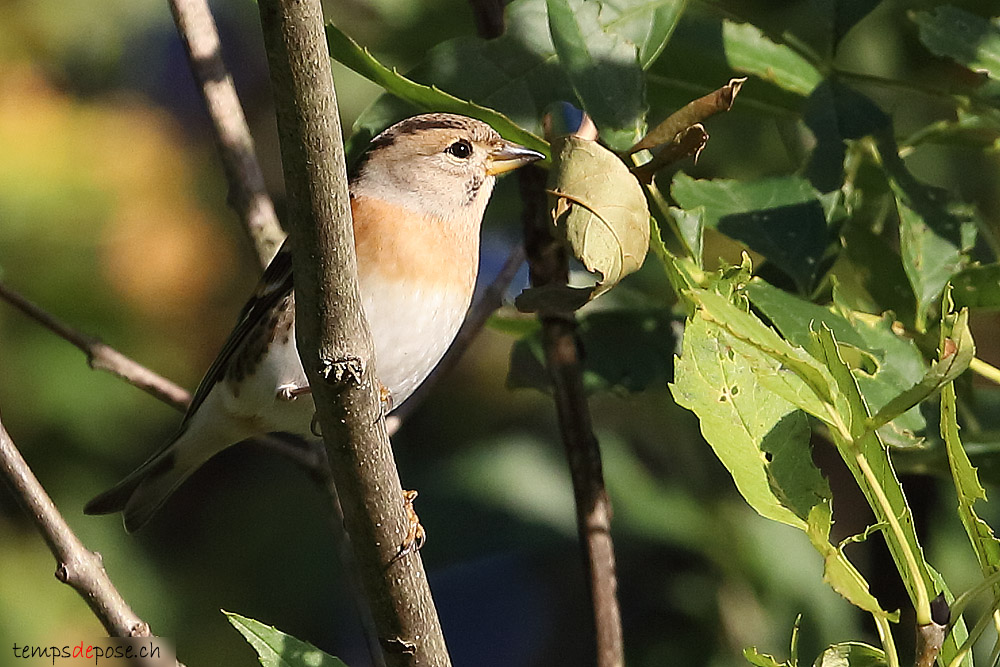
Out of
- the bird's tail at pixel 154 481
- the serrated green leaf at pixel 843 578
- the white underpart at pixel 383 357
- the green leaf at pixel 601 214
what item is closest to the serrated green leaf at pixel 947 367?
the serrated green leaf at pixel 843 578

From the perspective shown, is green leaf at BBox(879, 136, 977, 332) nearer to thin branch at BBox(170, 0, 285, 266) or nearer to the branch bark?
the branch bark

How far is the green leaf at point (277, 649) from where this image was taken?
1.89 m

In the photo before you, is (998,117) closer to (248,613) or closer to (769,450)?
(769,450)

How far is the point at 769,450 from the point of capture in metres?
1.76

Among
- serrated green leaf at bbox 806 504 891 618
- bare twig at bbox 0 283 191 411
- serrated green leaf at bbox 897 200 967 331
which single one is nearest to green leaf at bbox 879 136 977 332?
serrated green leaf at bbox 897 200 967 331

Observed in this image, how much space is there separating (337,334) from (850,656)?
84 centimetres

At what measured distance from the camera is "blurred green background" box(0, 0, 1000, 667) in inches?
135

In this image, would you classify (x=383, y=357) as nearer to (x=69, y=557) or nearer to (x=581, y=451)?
(x=581, y=451)

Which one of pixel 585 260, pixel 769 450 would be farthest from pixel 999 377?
pixel 585 260

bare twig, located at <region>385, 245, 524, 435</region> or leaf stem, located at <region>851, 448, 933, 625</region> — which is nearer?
leaf stem, located at <region>851, 448, 933, 625</region>

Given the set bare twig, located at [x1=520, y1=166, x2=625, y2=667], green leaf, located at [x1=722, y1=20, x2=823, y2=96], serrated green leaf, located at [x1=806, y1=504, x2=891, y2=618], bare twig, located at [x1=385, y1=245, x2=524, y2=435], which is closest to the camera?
serrated green leaf, located at [x1=806, y1=504, x2=891, y2=618]

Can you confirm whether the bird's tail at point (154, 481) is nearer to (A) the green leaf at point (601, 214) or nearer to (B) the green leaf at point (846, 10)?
(A) the green leaf at point (601, 214)

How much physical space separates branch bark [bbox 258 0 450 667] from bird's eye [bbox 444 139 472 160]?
5.56 ft

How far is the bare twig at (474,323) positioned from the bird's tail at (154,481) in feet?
1.63
